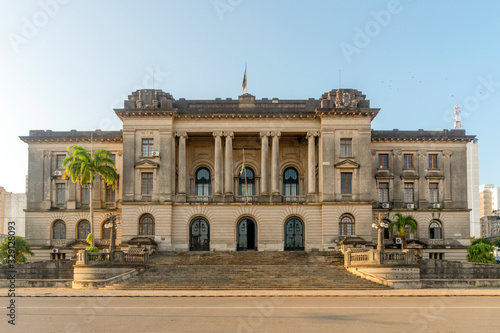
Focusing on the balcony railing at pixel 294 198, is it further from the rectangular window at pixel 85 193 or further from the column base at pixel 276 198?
the rectangular window at pixel 85 193

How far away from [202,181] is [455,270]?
959 inches

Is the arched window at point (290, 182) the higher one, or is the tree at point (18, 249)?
the arched window at point (290, 182)

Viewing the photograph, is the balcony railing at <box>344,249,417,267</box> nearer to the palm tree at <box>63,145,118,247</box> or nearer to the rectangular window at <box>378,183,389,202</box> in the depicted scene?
the rectangular window at <box>378,183,389,202</box>

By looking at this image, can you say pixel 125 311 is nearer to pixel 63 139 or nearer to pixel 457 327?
pixel 457 327

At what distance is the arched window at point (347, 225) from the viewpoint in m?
46.2

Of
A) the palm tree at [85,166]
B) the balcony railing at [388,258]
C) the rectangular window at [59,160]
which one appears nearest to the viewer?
the balcony railing at [388,258]

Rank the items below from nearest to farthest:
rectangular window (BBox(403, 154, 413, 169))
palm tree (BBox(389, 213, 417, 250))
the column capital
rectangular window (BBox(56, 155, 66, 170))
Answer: the column capital → palm tree (BBox(389, 213, 417, 250)) → rectangular window (BBox(56, 155, 66, 170)) → rectangular window (BBox(403, 154, 413, 169))

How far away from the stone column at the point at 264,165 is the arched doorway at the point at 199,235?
19.6 feet

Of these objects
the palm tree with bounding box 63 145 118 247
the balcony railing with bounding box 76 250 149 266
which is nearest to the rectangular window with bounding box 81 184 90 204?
the palm tree with bounding box 63 145 118 247

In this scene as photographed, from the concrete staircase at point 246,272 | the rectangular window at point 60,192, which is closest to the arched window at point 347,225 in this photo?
the concrete staircase at point 246,272

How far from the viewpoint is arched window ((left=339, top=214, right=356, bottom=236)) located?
4622 centimetres

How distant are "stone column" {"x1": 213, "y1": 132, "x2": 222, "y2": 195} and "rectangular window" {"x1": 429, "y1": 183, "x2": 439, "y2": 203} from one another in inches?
826

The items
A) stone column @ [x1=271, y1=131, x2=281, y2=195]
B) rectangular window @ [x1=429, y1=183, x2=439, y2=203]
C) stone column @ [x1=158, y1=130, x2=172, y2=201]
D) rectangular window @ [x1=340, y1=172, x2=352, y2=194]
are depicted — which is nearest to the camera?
stone column @ [x1=158, y1=130, x2=172, y2=201]

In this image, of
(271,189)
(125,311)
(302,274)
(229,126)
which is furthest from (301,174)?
(125,311)
